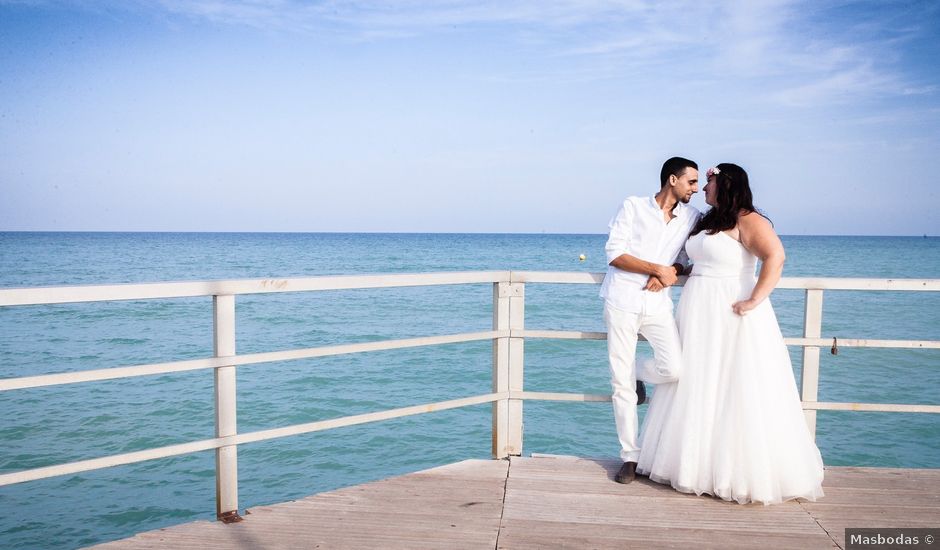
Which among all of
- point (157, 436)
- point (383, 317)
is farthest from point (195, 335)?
point (157, 436)

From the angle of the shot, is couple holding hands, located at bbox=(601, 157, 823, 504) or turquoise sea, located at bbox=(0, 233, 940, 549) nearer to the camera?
couple holding hands, located at bbox=(601, 157, 823, 504)

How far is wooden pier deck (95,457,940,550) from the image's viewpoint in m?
2.74

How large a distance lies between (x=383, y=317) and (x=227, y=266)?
27.1m

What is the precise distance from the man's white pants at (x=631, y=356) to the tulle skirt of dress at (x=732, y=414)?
9cm

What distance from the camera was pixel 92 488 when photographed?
248 inches

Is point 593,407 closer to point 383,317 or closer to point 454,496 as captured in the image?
point 454,496

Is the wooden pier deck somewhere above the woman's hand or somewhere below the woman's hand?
below

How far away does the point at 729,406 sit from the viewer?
3338mm

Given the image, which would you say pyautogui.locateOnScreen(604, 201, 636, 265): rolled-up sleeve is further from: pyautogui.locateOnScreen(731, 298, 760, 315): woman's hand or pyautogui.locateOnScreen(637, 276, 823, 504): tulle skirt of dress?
pyautogui.locateOnScreen(731, 298, 760, 315): woman's hand

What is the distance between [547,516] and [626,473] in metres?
0.69

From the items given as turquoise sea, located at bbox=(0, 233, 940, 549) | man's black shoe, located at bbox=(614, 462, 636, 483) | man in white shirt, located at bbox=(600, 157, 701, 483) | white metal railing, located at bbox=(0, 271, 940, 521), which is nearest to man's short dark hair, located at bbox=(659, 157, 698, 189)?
man in white shirt, located at bbox=(600, 157, 701, 483)

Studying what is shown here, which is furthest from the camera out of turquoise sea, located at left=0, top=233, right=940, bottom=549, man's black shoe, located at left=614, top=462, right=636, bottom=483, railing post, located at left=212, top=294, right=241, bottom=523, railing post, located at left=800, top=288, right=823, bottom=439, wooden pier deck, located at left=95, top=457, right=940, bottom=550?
turquoise sea, located at left=0, top=233, right=940, bottom=549

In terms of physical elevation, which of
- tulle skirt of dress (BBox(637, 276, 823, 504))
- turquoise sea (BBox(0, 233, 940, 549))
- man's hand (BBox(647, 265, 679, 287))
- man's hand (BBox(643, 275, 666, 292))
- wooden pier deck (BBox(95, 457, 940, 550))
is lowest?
turquoise sea (BBox(0, 233, 940, 549))

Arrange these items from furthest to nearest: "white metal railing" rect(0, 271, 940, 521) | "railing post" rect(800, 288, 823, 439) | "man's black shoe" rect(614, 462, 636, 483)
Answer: "railing post" rect(800, 288, 823, 439) < "man's black shoe" rect(614, 462, 636, 483) < "white metal railing" rect(0, 271, 940, 521)
